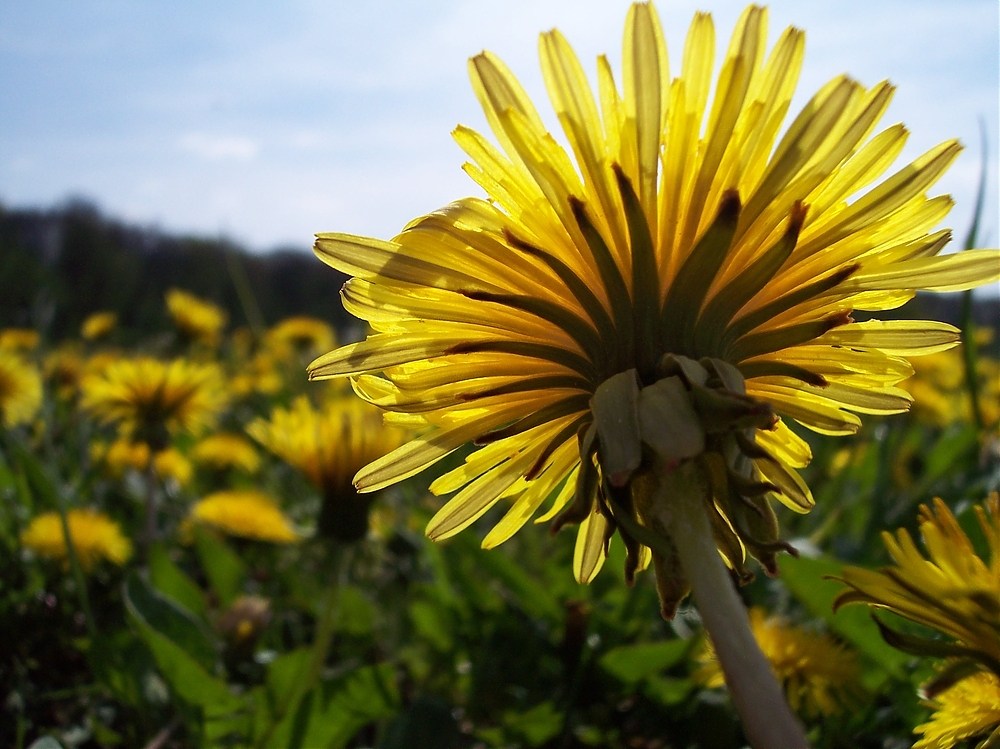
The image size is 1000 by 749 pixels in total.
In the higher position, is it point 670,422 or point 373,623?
point 670,422

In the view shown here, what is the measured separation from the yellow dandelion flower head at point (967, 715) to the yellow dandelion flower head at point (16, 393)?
3.26 metres

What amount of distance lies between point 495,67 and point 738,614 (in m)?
0.53

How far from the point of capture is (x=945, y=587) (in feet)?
1.96

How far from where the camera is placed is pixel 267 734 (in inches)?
53.4

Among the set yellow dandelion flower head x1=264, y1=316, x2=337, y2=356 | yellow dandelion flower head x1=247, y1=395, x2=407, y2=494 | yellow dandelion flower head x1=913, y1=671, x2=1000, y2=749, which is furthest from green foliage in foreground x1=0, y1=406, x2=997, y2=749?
yellow dandelion flower head x1=264, y1=316, x2=337, y2=356

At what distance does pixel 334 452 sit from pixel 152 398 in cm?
113

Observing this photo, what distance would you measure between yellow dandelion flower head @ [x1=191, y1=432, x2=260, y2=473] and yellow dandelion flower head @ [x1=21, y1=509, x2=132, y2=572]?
1153 millimetres

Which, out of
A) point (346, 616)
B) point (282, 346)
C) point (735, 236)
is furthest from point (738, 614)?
point (282, 346)

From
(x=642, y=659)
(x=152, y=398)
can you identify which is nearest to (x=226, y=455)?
(x=152, y=398)

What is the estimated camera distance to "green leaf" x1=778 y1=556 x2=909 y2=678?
1297 millimetres

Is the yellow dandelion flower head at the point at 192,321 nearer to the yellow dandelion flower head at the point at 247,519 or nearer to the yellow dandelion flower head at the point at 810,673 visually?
the yellow dandelion flower head at the point at 247,519

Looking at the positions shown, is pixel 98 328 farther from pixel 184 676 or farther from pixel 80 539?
pixel 184 676

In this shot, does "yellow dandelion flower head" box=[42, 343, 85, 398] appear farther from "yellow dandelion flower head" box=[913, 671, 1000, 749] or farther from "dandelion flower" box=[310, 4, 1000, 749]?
"yellow dandelion flower head" box=[913, 671, 1000, 749]

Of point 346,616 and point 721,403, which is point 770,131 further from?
point 346,616
